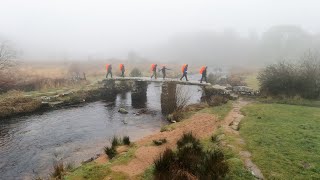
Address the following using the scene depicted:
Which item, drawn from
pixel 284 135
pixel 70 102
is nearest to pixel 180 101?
pixel 70 102

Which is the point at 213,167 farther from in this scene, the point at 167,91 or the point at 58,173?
the point at 167,91

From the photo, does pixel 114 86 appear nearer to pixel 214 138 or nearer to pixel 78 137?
pixel 78 137

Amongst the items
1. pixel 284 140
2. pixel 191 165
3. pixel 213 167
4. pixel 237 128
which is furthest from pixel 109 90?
pixel 213 167

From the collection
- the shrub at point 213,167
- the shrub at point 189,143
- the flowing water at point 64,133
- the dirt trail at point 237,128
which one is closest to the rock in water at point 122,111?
the flowing water at point 64,133

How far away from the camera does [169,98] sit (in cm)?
3384

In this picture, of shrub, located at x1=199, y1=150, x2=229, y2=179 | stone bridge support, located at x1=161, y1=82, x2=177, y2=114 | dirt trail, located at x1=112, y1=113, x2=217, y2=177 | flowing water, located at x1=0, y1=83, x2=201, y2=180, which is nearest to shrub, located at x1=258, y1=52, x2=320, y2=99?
dirt trail, located at x1=112, y1=113, x2=217, y2=177

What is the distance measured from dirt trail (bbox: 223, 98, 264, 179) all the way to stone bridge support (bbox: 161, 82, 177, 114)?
21.9 feet

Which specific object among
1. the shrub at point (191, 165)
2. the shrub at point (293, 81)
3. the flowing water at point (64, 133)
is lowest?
the flowing water at point (64, 133)

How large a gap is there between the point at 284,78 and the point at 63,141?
2230 centimetres

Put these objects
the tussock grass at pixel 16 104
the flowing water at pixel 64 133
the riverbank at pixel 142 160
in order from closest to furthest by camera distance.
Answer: the riverbank at pixel 142 160
the flowing water at pixel 64 133
the tussock grass at pixel 16 104

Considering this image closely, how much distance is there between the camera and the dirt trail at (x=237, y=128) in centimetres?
1343

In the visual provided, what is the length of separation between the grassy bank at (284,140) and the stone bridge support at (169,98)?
29.7 ft

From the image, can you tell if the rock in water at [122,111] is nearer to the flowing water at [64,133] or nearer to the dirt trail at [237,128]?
the flowing water at [64,133]

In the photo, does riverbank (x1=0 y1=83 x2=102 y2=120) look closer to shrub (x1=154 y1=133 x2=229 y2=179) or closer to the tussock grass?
the tussock grass
